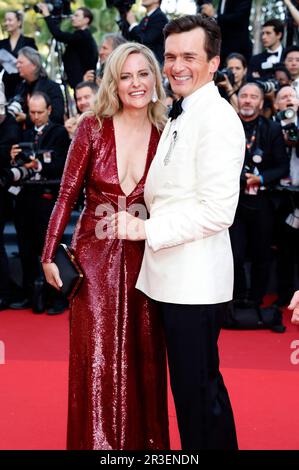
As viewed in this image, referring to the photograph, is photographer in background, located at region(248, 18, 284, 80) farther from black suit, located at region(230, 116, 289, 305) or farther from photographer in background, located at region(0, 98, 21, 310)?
photographer in background, located at region(0, 98, 21, 310)

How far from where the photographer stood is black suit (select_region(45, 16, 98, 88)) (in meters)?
7.34

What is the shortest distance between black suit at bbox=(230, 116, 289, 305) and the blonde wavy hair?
2565 millimetres

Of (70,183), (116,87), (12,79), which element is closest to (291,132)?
(116,87)

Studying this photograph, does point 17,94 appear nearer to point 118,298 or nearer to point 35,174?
point 35,174

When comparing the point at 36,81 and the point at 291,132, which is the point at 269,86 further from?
the point at 36,81

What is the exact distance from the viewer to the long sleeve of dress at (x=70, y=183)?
2623 mm

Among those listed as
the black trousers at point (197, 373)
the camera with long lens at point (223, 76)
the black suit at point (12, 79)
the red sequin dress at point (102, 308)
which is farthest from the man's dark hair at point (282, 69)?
the black trousers at point (197, 373)

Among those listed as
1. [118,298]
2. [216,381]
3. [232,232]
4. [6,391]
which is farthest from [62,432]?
[232,232]

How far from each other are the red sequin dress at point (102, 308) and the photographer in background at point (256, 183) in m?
2.61

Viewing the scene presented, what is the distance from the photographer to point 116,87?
8.59 ft

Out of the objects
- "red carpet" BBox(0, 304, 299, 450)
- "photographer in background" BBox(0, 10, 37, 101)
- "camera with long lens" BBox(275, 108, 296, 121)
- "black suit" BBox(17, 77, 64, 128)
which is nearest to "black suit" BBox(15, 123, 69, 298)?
"red carpet" BBox(0, 304, 299, 450)

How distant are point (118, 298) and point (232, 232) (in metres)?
2.66

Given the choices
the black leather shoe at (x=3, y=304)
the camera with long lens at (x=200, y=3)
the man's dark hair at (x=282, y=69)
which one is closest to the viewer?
the black leather shoe at (x=3, y=304)

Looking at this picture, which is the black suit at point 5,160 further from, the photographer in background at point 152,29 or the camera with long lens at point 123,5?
the camera with long lens at point 123,5
